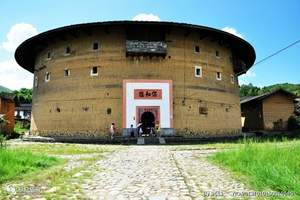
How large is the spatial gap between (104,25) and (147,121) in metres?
6.25

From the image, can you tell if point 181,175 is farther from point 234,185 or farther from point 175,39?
point 175,39

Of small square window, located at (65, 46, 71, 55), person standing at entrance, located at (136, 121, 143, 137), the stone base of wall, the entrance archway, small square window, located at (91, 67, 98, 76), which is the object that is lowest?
the stone base of wall

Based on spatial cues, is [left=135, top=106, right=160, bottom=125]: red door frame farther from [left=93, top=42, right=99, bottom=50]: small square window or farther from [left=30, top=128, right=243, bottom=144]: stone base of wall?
[left=93, top=42, right=99, bottom=50]: small square window

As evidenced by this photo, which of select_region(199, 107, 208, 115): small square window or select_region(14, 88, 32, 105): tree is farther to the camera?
select_region(14, 88, 32, 105): tree

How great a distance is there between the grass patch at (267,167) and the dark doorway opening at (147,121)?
11418 mm

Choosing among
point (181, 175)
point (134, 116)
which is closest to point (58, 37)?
point (134, 116)

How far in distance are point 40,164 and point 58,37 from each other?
15763 mm

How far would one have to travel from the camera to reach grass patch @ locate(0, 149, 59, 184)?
5.61 meters

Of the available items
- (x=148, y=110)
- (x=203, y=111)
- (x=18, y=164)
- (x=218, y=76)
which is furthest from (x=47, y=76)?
(x=18, y=164)

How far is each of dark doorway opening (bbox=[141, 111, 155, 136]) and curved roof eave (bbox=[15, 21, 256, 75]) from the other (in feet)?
17.6

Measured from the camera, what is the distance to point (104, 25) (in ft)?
63.6

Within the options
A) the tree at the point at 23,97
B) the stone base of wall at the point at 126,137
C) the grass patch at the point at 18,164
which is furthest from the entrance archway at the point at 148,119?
the tree at the point at 23,97

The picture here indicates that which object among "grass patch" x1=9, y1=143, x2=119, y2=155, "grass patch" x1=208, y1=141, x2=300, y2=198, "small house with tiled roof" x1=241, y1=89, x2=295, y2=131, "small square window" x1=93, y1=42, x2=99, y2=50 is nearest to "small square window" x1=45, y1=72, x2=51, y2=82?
"small square window" x1=93, y1=42, x2=99, y2=50

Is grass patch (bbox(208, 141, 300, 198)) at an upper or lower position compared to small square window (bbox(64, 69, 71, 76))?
lower
